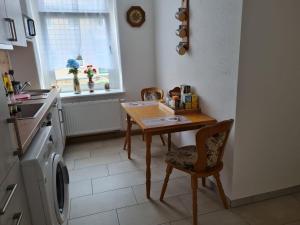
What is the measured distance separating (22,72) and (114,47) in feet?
4.23

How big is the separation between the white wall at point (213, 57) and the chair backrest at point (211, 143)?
0.22 metres

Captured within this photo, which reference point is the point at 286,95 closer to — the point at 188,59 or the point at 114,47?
the point at 188,59

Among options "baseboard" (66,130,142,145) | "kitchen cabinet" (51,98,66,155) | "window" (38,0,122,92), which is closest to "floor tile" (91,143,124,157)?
"baseboard" (66,130,142,145)

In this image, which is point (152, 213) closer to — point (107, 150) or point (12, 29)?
point (107, 150)

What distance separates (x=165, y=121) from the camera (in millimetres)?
2078

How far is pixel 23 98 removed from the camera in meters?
2.47

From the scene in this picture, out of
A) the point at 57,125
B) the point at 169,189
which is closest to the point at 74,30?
the point at 57,125

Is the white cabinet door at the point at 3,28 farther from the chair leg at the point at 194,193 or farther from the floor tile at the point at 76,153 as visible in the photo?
the chair leg at the point at 194,193

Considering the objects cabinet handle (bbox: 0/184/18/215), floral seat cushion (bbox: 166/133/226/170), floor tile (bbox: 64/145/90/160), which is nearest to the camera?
cabinet handle (bbox: 0/184/18/215)

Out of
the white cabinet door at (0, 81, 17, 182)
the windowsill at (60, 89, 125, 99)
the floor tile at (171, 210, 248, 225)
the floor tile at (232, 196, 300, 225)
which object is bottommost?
the floor tile at (171, 210, 248, 225)

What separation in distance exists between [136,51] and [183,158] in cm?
209

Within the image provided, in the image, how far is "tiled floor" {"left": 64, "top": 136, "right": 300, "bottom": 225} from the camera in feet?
6.14

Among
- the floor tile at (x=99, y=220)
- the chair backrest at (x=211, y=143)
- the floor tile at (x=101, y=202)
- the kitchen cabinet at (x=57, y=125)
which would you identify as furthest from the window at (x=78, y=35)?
the chair backrest at (x=211, y=143)

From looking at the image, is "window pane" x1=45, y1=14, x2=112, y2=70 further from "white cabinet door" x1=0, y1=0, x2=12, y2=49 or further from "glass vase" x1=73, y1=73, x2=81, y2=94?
"white cabinet door" x1=0, y1=0, x2=12, y2=49
